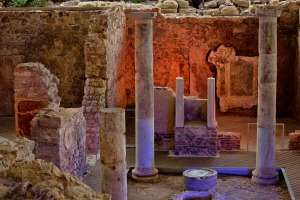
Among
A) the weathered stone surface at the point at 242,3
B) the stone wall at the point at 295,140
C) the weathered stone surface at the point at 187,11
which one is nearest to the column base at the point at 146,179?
the stone wall at the point at 295,140

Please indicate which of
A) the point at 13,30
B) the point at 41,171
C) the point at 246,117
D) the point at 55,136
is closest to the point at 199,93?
the point at 246,117

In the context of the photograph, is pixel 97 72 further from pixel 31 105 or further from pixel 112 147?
pixel 112 147

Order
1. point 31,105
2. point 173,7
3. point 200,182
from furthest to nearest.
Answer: point 173,7, point 31,105, point 200,182

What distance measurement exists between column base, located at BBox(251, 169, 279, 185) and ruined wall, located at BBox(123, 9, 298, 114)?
6.22 metres

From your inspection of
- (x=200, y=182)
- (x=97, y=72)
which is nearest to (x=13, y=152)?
(x=200, y=182)

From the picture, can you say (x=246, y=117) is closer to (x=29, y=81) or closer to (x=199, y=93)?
(x=199, y=93)

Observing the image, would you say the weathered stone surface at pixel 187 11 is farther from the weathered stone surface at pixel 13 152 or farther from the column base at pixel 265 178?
the weathered stone surface at pixel 13 152

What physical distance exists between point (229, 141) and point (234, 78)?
13.9ft

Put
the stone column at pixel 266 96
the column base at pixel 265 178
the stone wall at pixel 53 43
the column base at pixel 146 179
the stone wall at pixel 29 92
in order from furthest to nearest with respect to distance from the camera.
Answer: the stone wall at pixel 53 43
the stone wall at pixel 29 92
the column base at pixel 146 179
the column base at pixel 265 178
the stone column at pixel 266 96

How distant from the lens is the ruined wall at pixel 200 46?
18.7 metres

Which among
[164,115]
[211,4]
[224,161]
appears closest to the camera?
[224,161]

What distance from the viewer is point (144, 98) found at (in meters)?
13.2

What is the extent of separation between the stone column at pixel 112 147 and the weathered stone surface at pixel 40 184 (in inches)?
182

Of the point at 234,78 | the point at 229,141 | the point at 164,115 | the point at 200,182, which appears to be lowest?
the point at 200,182
